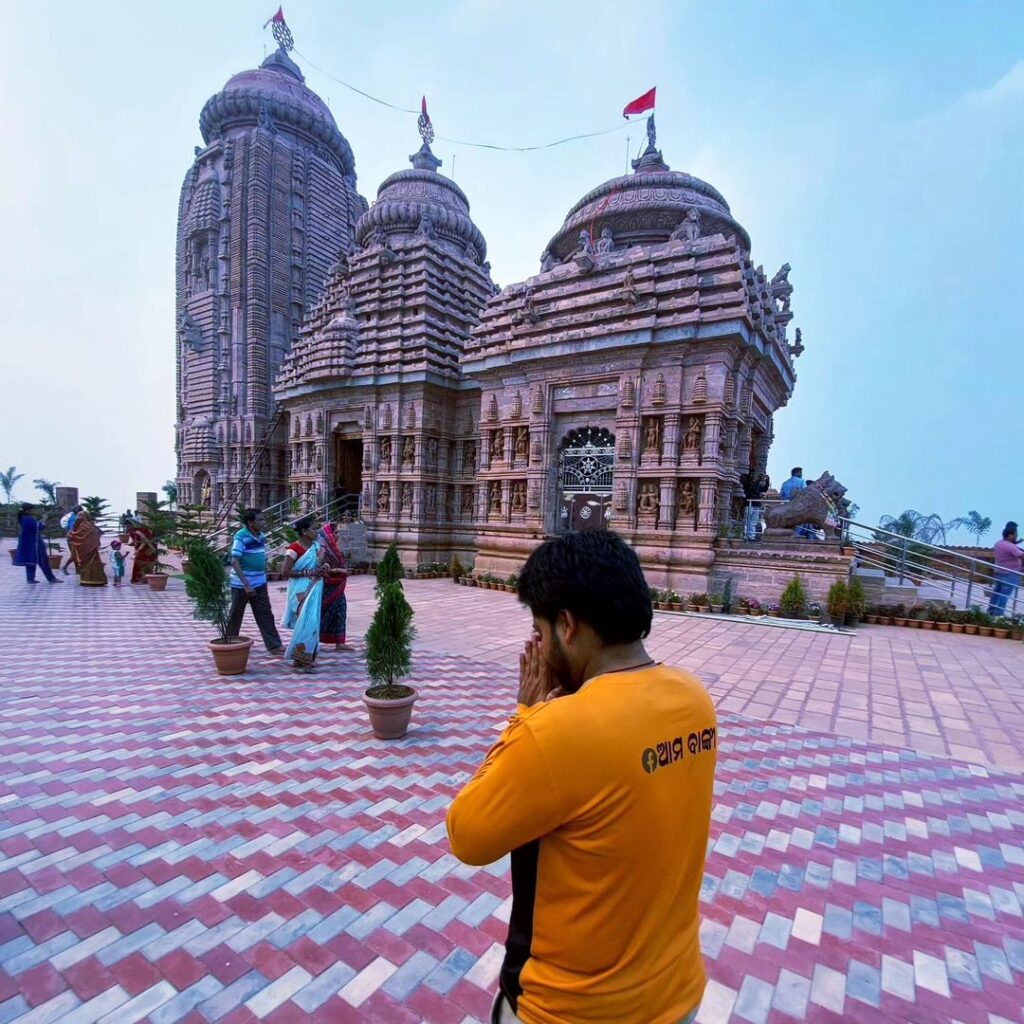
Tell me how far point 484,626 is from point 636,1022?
7795mm

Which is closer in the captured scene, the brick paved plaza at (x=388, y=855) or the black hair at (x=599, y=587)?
the black hair at (x=599, y=587)

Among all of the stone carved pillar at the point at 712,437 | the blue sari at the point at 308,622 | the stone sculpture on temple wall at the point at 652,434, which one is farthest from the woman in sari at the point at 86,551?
the stone carved pillar at the point at 712,437

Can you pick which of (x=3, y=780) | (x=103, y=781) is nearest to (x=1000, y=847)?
(x=103, y=781)

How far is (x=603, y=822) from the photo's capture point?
0.97 metres

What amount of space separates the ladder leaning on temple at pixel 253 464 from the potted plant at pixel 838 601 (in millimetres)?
19382

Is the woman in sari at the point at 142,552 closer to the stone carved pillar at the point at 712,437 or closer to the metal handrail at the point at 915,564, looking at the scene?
the stone carved pillar at the point at 712,437

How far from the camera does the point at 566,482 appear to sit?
13469 mm

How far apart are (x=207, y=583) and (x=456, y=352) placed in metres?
12.6

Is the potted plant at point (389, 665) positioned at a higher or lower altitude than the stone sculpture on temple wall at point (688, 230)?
lower

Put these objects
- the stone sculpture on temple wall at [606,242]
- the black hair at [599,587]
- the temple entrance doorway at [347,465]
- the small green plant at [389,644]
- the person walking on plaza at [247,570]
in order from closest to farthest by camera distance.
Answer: the black hair at [599,587], the small green plant at [389,644], the person walking on plaza at [247,570], the stone sculpture on temple wall at [606,242], the temple entrance doorway at [347,465]

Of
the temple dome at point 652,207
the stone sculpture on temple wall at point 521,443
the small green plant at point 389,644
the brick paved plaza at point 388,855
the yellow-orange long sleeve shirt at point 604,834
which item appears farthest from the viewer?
the temple dome at point 652,207

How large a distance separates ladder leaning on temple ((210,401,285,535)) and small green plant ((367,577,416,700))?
18442mm

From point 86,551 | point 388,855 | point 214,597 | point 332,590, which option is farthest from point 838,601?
point 86,551

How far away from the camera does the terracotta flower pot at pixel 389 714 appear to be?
412 cm
